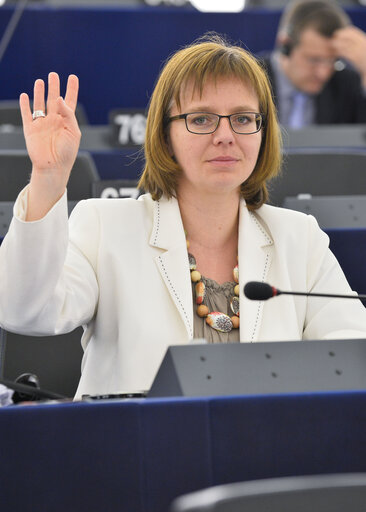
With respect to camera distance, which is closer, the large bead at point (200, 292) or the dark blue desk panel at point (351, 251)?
the large bead at point (200, 292)

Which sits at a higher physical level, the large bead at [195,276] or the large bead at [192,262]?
the large bead at [192,262]

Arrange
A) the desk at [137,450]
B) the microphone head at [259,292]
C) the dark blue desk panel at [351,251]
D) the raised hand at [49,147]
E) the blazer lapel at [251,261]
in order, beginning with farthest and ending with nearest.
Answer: the dark blue desk panel at [351,251]
the blazer lapel at [251,261]
the raised hand at [49,147]
the microphone head at [259,292]
the desk at [137,450]

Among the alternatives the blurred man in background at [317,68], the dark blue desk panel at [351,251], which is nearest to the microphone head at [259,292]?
the dark blue desk panel at [351,251]

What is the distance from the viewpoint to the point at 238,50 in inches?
89.7

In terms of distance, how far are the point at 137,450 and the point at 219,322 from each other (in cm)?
74

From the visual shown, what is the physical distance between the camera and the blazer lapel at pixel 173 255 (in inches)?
84.6

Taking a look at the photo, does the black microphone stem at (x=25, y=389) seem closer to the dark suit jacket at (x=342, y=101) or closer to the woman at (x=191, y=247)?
the woman at (x=191, y=247)

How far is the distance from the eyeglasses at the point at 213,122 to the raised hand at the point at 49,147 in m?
0.33

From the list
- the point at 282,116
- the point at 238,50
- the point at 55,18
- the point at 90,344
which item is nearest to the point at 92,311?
the point at 90,344

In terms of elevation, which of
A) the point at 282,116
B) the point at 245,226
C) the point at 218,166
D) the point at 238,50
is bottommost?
the point at 282,116

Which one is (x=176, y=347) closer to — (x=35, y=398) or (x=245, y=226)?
(x=35, y=398)

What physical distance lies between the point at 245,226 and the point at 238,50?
1.27 feet

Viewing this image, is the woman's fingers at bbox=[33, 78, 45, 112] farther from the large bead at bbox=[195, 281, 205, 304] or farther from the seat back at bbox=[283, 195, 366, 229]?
the seat back at bbox=[283, 195, 366, 229]

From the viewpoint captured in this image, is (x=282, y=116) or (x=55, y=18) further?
(x=55, y=18)
